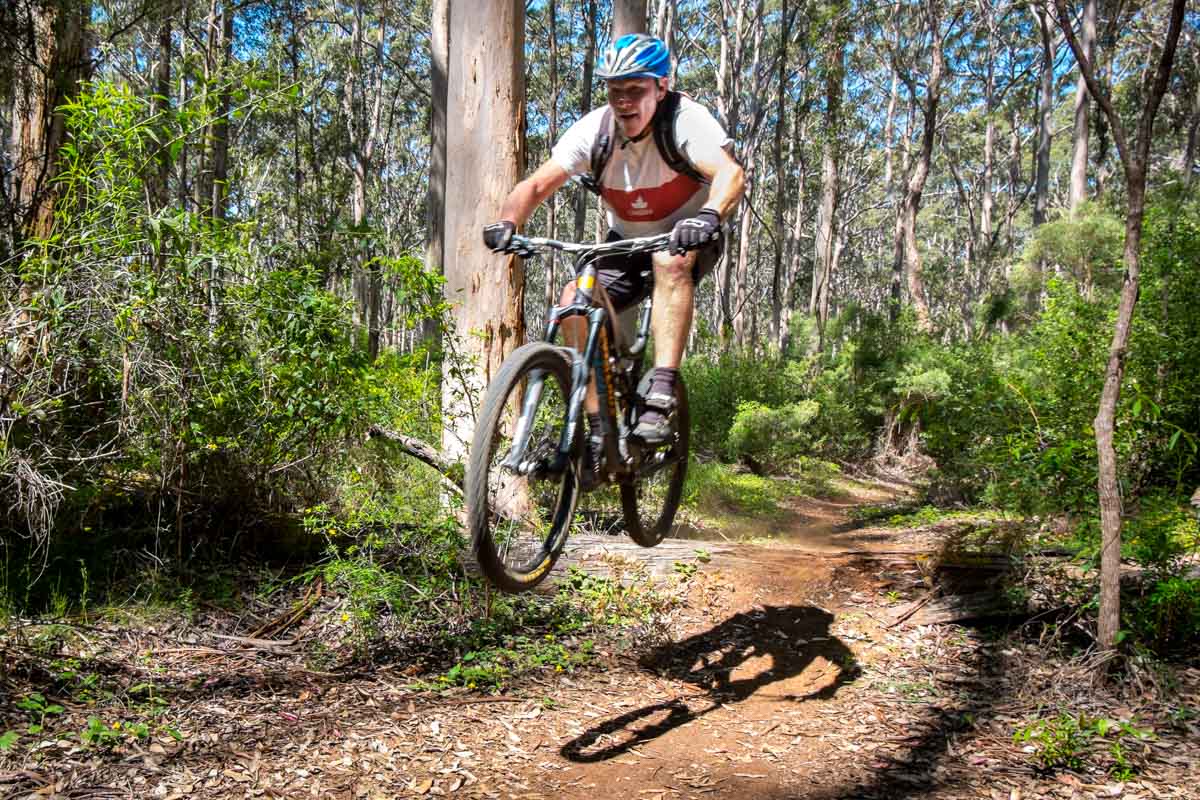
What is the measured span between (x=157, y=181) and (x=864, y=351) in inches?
553

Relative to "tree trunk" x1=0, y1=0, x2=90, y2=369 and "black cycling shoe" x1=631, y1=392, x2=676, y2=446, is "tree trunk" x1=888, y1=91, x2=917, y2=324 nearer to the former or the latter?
"black cycling shoe" x1=631, y1=392, x2=676, y2=446

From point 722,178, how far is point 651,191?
41 centimetres

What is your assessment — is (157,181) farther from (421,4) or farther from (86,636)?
(421,4)

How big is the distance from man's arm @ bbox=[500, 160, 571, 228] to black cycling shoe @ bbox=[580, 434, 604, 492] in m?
1.15

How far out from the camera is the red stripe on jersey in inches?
164

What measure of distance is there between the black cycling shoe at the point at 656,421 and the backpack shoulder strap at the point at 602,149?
1080 millimetres

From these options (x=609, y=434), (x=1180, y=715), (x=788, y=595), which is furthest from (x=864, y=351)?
(x=609, y=434)

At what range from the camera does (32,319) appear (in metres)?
4.40

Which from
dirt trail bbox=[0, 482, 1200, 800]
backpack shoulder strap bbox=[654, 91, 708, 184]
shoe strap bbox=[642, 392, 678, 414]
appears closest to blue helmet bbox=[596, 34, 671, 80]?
backpack shoulder strap bbox=[654, 91, 708, 184]

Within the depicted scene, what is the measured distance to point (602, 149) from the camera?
408 cm

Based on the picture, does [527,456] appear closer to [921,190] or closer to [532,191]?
[532,191]

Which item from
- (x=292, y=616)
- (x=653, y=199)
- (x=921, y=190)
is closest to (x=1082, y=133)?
(x=921, y=190)

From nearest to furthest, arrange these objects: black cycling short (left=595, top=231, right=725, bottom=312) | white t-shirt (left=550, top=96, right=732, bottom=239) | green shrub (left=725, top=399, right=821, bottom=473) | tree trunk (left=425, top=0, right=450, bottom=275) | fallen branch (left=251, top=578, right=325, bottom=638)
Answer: white t-shirt (left=550, top=96, right=732, bottom=239), black cycling short (left=595, top=231, right=725, bottom=312), fallen branch (left=251, top=578, right=325, bottom=638), green shrub (left=725, top=399, right=821, bottom=473), tree trunk (left=425, top=0, right=450, bottom=275)

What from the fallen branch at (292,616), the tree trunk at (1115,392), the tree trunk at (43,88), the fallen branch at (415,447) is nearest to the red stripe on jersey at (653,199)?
the fallen branch at (415,447)
